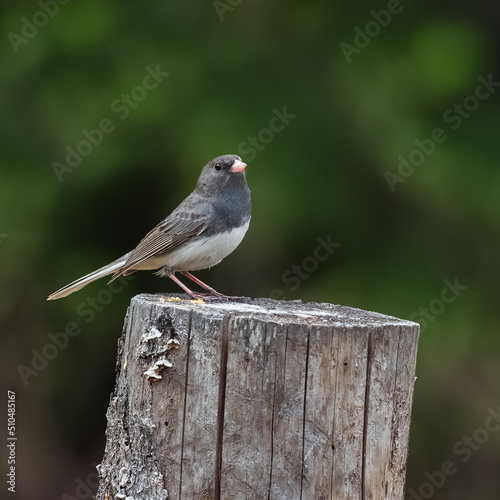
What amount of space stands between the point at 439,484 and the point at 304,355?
13.2 ft

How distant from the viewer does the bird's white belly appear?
4.64 metres

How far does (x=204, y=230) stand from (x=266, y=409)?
6.20ft

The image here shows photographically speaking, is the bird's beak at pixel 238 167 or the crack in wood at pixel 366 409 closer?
the crack in wood at pixel 366 409

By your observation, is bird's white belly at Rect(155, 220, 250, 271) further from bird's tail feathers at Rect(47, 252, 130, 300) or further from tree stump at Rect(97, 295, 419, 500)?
tree stump at Rect(97, 295, 419, 500)

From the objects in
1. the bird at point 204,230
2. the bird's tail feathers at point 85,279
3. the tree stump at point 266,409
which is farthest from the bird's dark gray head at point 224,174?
the tree stump at point 266,409

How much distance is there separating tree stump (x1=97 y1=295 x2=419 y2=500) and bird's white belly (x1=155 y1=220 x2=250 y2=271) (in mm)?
1460

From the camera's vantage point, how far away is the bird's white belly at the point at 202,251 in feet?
15.2

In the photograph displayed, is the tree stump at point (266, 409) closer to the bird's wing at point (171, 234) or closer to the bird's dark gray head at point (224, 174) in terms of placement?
the bird's wing at point (171, 234)

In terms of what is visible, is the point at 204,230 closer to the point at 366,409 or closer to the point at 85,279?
the point at 85,279

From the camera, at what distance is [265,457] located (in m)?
2.93

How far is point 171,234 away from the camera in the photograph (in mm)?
4703

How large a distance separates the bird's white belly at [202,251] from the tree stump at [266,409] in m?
1.46

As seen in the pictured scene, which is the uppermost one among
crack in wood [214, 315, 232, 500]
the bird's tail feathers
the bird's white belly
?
the bird's white belly

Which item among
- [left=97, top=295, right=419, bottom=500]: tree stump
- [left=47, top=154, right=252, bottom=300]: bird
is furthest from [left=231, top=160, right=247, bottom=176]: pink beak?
[left=97, top=295, right=419, bottom=500]: tree stump
